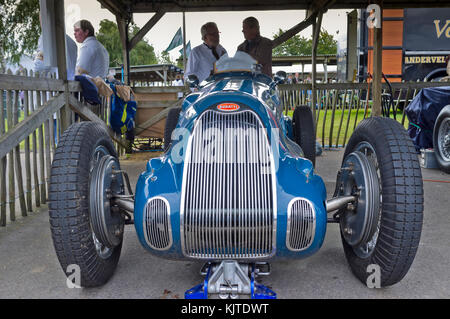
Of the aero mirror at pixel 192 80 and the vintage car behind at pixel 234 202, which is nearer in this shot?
the vintage car behind at pixel 234 202

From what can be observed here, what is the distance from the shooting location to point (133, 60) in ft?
157

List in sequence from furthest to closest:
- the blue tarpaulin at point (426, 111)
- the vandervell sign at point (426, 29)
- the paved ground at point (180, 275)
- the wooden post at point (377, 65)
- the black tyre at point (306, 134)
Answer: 1. the vandervell sign at point (426, 29)
2. the blue tarpaulin at point (426, 111)
3. the wooden post at point (377, 65)
4. the black tyre at point (306, 134)
5. the paved ground at point (180, 275)

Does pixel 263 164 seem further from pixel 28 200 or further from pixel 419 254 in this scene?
pixel 28 200

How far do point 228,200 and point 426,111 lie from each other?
5820 millimetres

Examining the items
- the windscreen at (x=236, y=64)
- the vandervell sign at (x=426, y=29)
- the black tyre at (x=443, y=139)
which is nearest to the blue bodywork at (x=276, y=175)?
the windscreen at (x=236, y=64)

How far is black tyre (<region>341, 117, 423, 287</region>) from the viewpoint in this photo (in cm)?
220

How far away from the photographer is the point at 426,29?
13477mm

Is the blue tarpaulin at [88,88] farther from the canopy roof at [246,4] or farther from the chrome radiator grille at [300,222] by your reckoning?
the chrome radiator grille at [300,222]

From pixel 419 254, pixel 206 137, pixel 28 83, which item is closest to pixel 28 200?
pixel 28 83

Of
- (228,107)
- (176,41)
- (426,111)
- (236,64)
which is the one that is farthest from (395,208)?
(176,41)

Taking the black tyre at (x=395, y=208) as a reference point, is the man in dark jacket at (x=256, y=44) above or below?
above

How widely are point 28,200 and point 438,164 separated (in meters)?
6.02

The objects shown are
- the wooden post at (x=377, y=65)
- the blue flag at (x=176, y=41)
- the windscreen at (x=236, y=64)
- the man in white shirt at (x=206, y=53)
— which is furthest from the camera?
the blue flag at (x=176, y=41)

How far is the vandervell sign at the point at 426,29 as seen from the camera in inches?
526
